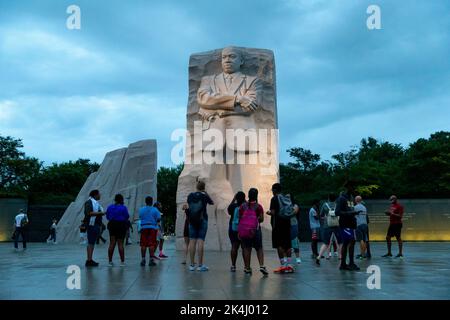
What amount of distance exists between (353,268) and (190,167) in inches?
350

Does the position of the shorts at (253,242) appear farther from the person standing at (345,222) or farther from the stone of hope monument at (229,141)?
the stone of hope monument at (229,141)

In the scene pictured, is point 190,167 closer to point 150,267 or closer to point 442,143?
point 150,267

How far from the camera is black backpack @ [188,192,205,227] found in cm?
892

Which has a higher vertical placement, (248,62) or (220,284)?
(248,62)

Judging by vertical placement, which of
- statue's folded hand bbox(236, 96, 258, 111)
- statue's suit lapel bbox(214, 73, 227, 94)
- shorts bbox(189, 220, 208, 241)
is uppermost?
statue's suit lapel bbox(214, 73, 227, 94)

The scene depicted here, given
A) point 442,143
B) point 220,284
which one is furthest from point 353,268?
point 442,143

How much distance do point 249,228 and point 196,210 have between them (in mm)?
1219

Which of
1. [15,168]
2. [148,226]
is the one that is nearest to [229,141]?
[148,226]

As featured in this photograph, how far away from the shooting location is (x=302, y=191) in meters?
41.6

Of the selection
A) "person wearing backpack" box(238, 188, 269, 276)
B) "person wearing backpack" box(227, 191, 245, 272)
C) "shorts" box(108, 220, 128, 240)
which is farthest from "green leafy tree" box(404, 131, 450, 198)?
"shorts" box(108, 220, 128, 240)

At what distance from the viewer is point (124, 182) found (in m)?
26.3

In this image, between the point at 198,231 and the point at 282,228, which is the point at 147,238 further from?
the point at 282,228

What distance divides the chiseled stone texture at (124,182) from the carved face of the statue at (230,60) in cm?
1098

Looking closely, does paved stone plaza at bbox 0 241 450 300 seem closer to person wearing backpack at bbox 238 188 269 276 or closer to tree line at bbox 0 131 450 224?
person wearing backpack at bbox 238 188 269 276
